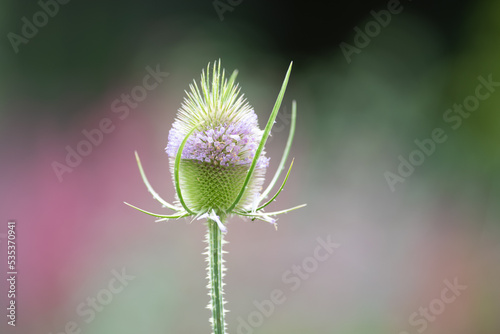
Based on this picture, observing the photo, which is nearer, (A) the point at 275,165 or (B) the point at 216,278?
(B) the point at 216,278

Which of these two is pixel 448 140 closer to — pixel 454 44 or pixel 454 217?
pixel 454 217

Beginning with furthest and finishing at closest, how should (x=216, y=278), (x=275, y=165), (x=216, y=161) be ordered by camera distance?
(x=275, y=165) < (x=216, y=161) < (x=216, y=278)

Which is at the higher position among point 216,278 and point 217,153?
point 217,153

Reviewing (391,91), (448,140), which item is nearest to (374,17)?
(391,91)

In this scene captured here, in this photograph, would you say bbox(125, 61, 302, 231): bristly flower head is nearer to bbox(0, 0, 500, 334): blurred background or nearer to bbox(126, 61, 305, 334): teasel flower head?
bbox(126, 61, 305, 334): teasel flower head

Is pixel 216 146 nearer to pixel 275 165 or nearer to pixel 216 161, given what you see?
pixel 216 161

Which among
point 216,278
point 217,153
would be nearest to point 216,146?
point 217,153

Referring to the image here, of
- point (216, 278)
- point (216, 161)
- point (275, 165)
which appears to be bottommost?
point (216, 278)
